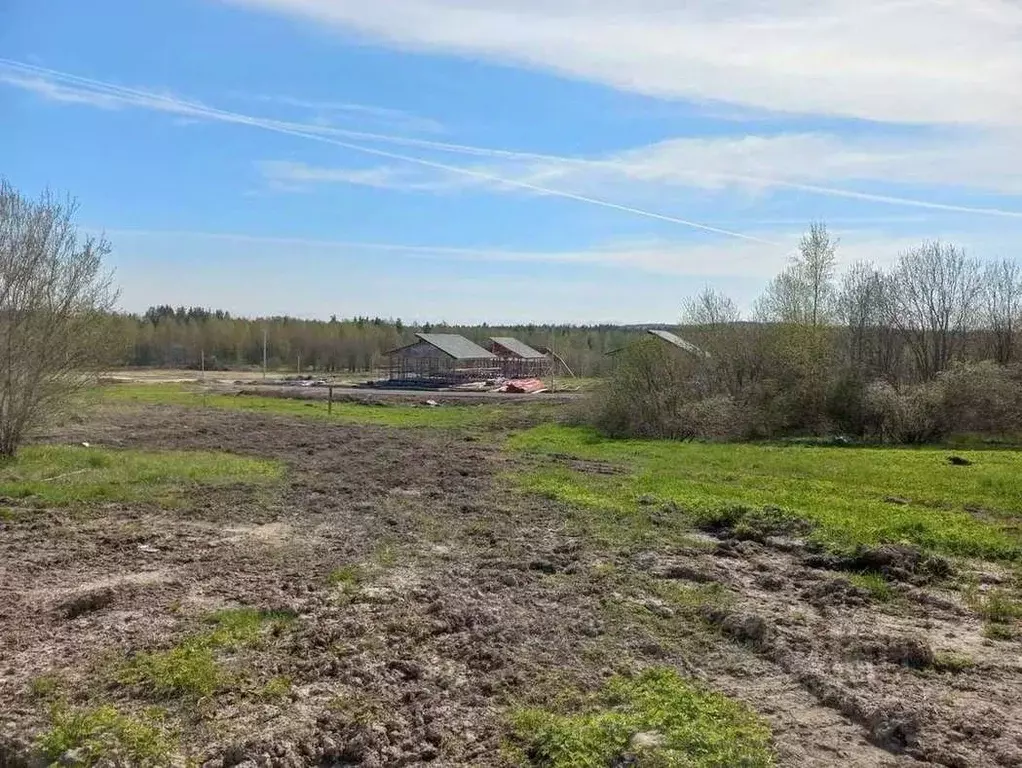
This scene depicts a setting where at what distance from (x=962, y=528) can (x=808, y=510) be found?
225cm

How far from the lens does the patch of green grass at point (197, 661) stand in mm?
5801

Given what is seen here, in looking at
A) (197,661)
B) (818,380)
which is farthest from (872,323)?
(197,661)

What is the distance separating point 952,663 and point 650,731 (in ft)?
9.78

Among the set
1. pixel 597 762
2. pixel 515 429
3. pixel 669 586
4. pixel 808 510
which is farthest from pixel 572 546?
pixel 515 429

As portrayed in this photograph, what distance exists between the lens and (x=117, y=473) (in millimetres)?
16312

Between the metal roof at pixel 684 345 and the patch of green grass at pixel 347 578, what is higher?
the metal roof at pixel 684 345

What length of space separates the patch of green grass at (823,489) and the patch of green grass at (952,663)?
3.91 metres

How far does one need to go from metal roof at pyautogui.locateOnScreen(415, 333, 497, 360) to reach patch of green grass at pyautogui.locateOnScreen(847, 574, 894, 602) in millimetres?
57337

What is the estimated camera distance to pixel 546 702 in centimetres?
560

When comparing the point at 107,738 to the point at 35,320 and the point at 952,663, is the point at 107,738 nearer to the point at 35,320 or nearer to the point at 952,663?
the point at 952,663

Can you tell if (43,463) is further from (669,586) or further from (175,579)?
(669,586)

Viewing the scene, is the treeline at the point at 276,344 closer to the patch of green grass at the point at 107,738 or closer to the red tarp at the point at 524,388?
the red tarp at the point at 524,388

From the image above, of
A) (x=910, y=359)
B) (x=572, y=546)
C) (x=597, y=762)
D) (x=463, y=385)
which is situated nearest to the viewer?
(x=597, y=762)

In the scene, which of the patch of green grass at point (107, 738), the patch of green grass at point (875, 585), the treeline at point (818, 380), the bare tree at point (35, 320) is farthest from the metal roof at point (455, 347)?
the patch of green grass at point (107, 738)
